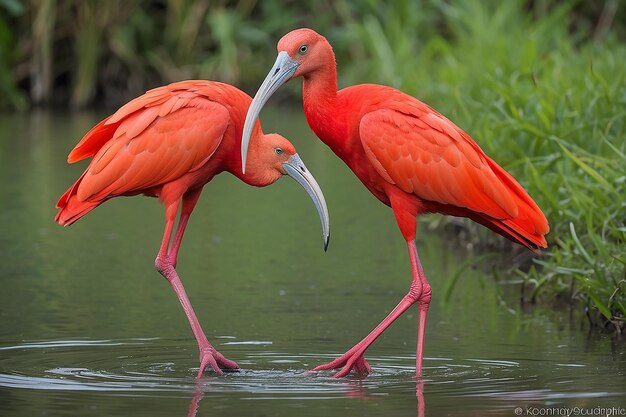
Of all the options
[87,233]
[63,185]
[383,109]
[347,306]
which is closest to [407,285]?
[347,306]

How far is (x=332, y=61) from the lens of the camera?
26.4ft

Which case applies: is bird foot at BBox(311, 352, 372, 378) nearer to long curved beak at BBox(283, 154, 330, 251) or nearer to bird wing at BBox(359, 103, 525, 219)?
long curved beak at BBox(283, 154, 330, 251)

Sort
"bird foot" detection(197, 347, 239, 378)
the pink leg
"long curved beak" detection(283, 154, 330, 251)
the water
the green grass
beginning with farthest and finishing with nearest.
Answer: the green grass < the pink leg < "long curved beak" detection(283, 154, 330, 251) < "bird foot" detection(197, 347, 239, 378) < the water

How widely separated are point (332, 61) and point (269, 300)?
6.49 ft

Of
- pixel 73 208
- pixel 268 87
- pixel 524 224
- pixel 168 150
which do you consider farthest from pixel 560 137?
pixel 73 208

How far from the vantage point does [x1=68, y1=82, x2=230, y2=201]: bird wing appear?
7973 mm

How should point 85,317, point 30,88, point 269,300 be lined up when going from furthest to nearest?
point 30,88, point 269,300, point 85,317

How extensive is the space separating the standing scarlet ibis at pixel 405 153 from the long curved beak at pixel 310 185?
9.9 inches

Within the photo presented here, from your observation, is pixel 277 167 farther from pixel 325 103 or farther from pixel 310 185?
pixel 325 103

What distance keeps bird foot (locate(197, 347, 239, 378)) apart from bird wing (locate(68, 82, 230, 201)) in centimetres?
105

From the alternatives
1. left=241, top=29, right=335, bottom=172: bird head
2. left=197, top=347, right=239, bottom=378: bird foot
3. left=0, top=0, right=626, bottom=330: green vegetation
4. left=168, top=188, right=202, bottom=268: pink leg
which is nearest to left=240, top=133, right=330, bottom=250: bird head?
left=241, top=29, right=335, bottom=172: bird head

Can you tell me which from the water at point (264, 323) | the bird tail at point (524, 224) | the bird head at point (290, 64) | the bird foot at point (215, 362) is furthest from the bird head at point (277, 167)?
the bird foot at point (215, 362)

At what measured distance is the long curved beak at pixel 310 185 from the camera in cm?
820

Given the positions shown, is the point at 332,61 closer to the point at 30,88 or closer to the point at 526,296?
the point at 526,296
